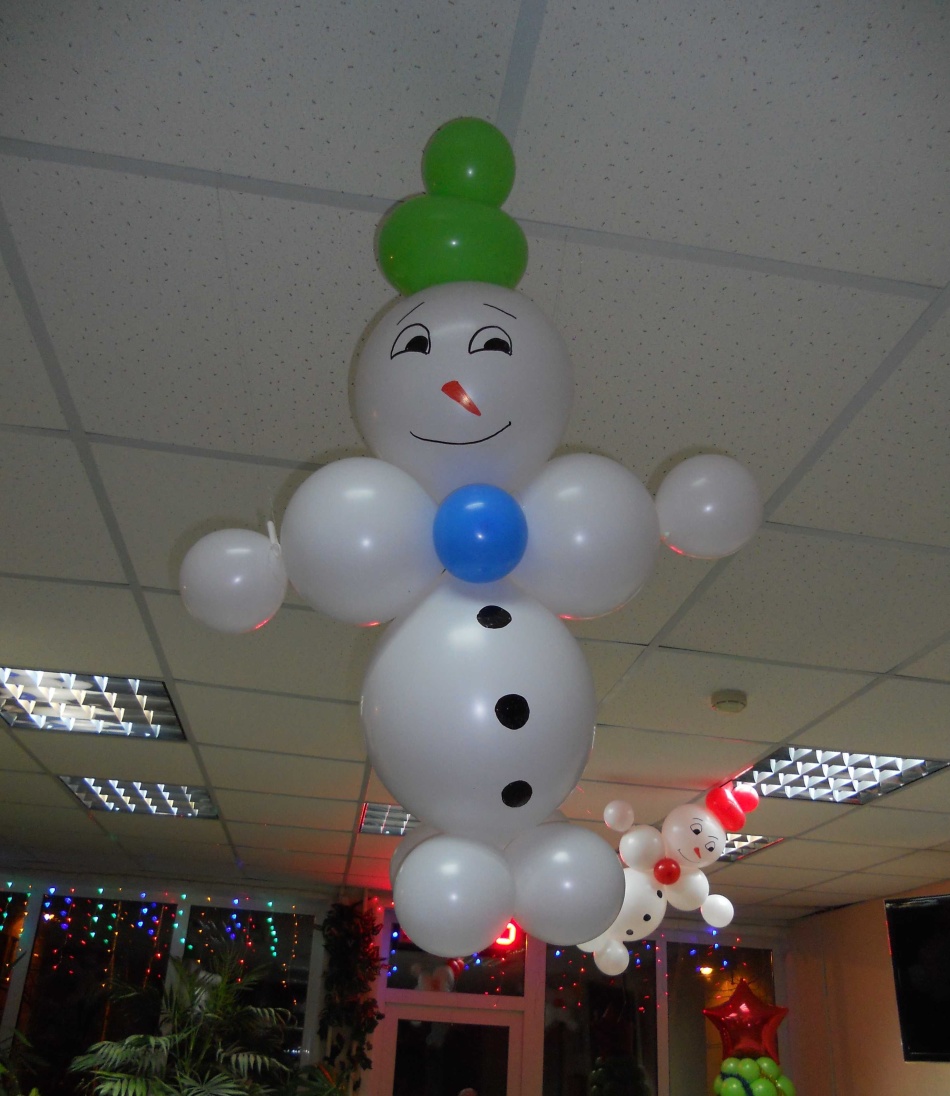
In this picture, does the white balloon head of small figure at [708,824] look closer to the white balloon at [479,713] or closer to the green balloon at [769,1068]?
the green balloon at [769,1068]

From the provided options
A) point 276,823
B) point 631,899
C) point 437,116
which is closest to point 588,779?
point 631,899

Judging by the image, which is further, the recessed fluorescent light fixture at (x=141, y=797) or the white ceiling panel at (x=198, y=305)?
the recessed fluorescent light fixture at (x=141, y=797)

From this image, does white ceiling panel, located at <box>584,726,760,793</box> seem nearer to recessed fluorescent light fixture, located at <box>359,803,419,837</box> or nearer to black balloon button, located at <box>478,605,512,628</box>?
recessed fluorescent light fixture, located at <box>359,803,419,837</box>

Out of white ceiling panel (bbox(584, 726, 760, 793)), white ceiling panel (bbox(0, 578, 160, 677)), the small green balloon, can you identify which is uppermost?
white ceiling panel (bbox(0, 578, 160, 677))

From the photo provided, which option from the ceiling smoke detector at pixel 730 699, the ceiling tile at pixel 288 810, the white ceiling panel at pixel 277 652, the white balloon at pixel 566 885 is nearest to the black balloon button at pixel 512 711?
the white balloon at pixel 566 885

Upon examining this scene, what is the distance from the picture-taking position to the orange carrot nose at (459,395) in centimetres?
107

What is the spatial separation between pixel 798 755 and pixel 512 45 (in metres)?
2.97

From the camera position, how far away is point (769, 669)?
264 centimetres

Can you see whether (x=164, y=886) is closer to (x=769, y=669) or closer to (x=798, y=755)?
(x=798, y=755)

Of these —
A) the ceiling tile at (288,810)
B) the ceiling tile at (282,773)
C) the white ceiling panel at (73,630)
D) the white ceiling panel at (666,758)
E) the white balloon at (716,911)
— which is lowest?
the white balloon at (716,911)

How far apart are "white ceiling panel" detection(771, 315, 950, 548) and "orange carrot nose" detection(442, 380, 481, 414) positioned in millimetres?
908

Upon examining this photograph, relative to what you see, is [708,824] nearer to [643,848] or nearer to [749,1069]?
[643,848]

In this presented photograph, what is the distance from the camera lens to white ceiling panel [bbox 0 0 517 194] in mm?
1104

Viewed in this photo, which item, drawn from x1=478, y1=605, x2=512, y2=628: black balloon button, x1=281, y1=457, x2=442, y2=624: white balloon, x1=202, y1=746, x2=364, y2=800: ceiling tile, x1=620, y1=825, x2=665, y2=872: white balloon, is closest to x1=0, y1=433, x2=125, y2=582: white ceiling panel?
x1=281, y1=457, x2=442, y2=624: white balloon
